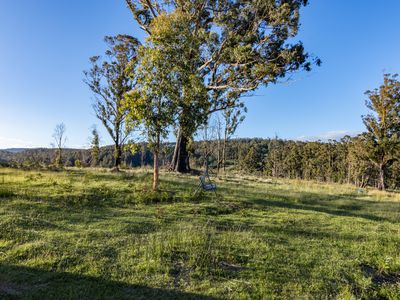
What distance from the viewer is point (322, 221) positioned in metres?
9.05

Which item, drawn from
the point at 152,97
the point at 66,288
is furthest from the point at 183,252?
the point at 152,97

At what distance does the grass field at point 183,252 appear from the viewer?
4.10 meters

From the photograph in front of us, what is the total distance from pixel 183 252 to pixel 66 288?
2184 millimetres

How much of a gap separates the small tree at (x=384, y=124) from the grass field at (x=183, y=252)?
21.7 meters

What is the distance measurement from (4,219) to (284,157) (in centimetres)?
6590

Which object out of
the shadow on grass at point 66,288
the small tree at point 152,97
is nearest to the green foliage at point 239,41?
the small tree at point 152,97

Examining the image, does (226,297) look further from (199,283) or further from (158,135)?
(158,135)

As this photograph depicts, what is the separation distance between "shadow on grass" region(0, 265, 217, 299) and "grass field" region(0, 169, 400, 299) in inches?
0.5

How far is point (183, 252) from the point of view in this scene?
538cm

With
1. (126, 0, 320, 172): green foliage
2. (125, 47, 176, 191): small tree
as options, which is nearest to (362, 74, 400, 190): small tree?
(126, 0, 320, 172): green foliage

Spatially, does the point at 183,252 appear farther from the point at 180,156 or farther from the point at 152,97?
the point at 180,156

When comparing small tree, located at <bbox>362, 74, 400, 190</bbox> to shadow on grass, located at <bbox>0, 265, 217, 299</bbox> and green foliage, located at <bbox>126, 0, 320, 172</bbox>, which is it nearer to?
green foliage, located at <bbox>126, 0, 320, 172</bbox>

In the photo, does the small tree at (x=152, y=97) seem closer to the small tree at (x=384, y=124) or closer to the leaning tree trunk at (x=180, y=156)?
the leaning tree trunk at (x=180, y=156)

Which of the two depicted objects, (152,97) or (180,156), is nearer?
(152,97)
